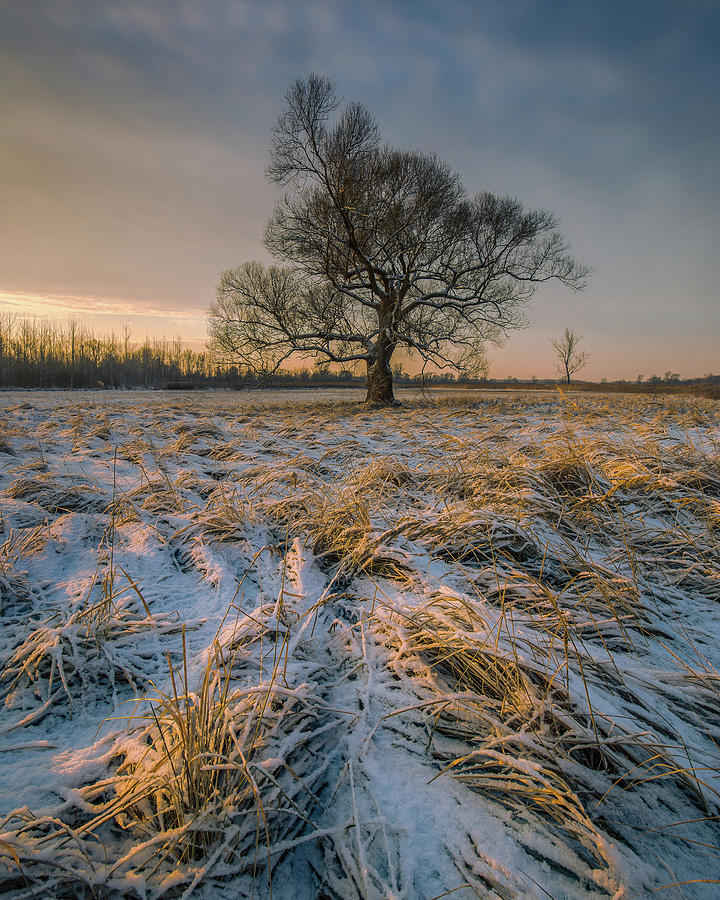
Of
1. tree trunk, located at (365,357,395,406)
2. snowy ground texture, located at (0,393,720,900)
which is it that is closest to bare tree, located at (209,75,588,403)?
tree trunk, located at (365,357,395,406)

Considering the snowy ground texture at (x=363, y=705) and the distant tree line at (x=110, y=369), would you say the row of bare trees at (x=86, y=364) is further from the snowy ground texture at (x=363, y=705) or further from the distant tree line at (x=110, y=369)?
the snowy ground texture at (x=363, y=705)

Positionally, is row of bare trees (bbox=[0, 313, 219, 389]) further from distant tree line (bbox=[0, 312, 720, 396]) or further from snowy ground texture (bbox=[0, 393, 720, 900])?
snowy ground texture (bbox=[0, 393, 720, 900])

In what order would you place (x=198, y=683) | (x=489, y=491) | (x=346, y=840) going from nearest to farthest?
(x=346, y=840)
(x=198, y=683)
(x=489, y=491)

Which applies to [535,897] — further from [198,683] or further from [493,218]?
[493,218]

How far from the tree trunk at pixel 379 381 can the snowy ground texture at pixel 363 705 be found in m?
9.70

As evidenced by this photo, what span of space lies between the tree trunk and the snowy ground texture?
9.70 metres

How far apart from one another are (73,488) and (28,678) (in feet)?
5.40

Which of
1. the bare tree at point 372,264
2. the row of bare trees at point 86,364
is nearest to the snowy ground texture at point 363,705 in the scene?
the bare tree at point 372,264

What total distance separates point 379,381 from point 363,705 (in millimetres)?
11121

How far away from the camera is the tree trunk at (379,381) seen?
11664 mm

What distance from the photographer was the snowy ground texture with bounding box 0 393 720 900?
2.16 ft

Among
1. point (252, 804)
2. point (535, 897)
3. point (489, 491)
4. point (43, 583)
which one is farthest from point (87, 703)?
point (489, 491)

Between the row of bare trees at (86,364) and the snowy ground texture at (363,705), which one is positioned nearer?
the snowy ground texture at (363,705)

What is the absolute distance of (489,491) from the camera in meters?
2.28
